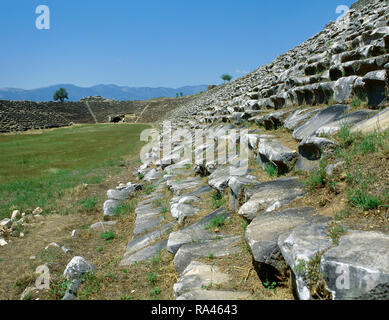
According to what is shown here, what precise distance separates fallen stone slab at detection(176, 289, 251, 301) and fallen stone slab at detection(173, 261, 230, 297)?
0.16 metres

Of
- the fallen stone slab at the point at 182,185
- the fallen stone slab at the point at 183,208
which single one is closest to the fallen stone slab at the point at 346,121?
the fallen stone slab at the point at 183,208

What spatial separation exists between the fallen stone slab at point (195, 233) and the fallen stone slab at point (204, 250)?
257 mm

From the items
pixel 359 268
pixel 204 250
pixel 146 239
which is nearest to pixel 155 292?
pixel 204 250

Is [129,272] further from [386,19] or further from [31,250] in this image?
[386,19]

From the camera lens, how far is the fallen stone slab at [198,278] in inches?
139

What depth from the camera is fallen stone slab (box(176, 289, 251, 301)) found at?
3148 millimetres

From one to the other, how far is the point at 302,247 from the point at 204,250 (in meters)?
1.94

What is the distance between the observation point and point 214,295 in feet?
10.6

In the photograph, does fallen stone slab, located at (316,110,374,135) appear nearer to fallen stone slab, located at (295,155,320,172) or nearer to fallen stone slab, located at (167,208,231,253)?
fallen stone slab, located at (295,155,320,172)

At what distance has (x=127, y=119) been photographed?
76.5m

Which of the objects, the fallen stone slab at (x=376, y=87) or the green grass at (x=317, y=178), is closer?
the green grass at (x=317, y=178)

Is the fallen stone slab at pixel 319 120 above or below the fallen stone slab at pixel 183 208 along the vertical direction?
above

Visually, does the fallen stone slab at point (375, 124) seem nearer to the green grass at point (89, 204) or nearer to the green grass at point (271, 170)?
the green grass at point (271, 170)
